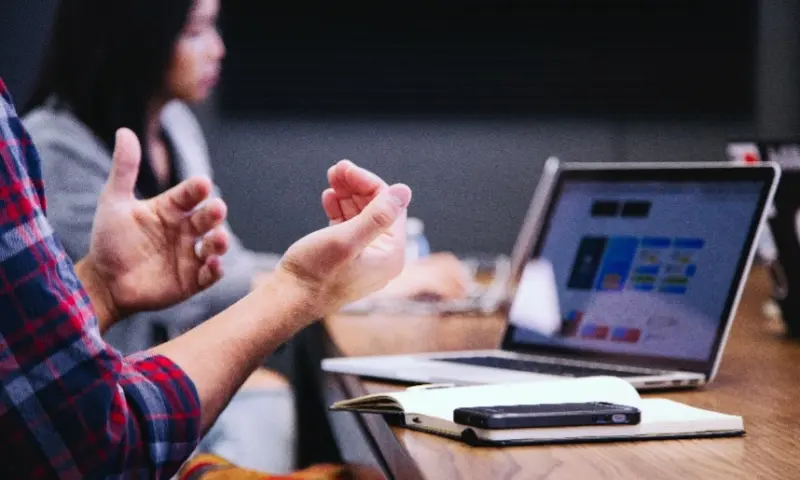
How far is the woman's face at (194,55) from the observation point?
95.2 inches

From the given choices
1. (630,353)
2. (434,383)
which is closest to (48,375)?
(434,383)

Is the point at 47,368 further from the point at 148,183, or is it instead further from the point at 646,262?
the point at 148,183

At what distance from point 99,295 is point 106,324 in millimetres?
40

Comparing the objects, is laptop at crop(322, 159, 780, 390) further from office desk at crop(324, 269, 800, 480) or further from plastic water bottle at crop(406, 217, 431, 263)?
plastic water bottle at crop(406, 217, 431, 263)

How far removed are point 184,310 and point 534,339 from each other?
114 centimetres

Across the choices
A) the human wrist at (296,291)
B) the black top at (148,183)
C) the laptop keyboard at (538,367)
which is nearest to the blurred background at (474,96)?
the black top at (148,183)

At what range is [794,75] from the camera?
3795 millimetres

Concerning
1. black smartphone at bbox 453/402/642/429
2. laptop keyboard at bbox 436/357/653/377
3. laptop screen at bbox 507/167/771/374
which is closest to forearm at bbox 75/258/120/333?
laptop keyboard at bbox 436/357/653/377

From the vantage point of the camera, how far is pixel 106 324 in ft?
4.46

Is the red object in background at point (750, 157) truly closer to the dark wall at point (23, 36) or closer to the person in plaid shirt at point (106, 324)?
the person in plaid shirt at point (106, 324)

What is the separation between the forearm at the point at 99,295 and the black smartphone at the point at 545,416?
658 millimetres

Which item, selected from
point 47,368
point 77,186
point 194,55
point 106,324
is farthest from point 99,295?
point 194,55

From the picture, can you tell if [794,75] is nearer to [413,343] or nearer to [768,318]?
[768,318]

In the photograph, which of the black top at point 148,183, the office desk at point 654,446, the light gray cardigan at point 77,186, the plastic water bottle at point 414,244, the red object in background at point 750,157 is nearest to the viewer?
the office desk at point 654,446
